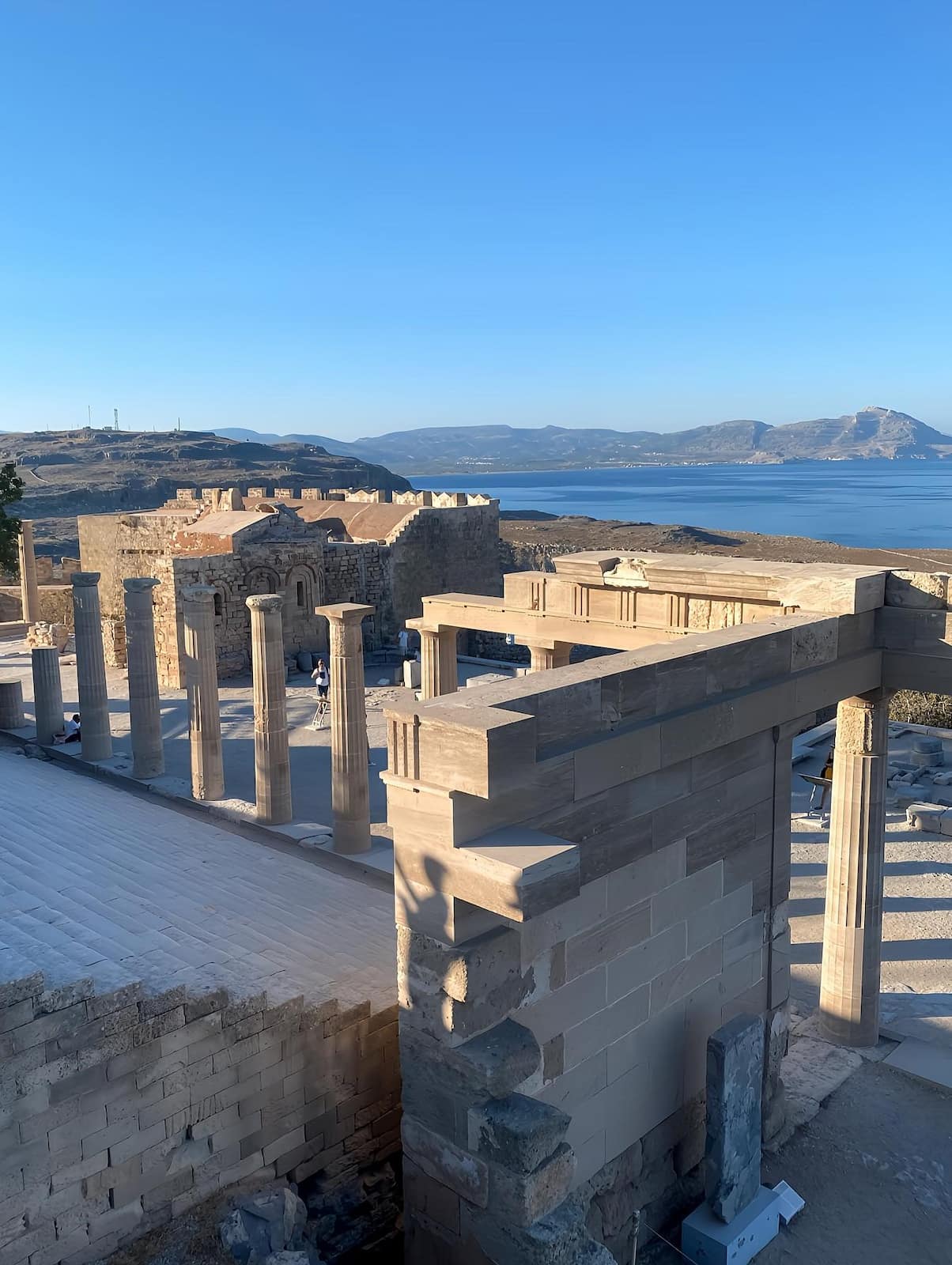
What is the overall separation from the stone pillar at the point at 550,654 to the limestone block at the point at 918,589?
10.8 ft

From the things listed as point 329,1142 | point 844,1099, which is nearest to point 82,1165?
point 329,1142

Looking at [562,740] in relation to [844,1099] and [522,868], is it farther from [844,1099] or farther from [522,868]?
[844,1099]

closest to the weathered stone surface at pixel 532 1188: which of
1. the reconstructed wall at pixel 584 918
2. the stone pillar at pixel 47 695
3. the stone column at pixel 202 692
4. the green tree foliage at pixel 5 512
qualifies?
the reconstructed wall at pixel 584 918

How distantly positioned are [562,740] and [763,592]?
3.44 metres

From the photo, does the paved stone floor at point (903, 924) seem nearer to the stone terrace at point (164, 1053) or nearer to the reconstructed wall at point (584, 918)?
the reconstructed wall at point (584, 918)

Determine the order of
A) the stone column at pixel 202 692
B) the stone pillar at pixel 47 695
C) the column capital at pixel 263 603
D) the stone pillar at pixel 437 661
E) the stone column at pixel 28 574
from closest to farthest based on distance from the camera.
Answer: the stone pillar at pixel 437 661
the column capital at pixel 263 603
the stone column at pixel 202 692
the stone pillar at pixel 47 695
the stone column at pixel 28 574

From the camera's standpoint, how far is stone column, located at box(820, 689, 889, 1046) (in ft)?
26.8

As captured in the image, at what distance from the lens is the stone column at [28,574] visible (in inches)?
1192

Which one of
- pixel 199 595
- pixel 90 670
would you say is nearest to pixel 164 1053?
pixel 199 595

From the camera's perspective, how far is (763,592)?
324 inches

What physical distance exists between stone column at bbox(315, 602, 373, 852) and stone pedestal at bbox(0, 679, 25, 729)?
9.46 meters

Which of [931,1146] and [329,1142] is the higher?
[329,1142]

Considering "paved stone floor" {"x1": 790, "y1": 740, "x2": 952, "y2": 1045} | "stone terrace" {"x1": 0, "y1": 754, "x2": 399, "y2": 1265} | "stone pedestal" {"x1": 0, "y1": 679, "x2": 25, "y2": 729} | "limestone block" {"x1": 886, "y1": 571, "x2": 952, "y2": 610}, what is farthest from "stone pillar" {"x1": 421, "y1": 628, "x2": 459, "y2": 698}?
"stone pedestal" {"x1": 0, "y1": 679, "x2": 25, "y2": 729}

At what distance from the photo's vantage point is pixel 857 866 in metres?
8.25
